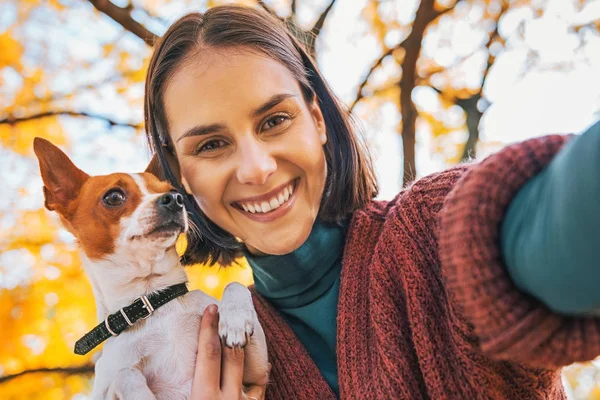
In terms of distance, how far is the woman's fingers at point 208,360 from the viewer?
130cm

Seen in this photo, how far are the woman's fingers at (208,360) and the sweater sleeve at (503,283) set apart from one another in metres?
0.88

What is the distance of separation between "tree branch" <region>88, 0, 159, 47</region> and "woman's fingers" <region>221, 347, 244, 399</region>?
2.44m

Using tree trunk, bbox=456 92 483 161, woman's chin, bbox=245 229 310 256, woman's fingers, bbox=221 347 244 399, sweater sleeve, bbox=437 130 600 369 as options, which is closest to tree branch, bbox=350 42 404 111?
tree trunk, bbox=456 92 483 161

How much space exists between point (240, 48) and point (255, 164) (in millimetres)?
409

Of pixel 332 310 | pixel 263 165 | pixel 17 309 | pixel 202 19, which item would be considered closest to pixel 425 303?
pixel 332 310

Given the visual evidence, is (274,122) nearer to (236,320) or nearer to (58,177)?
(236,320)

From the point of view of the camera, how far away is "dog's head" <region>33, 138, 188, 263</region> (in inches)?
60.4

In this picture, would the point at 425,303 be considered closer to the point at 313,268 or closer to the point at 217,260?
the point at 313,268

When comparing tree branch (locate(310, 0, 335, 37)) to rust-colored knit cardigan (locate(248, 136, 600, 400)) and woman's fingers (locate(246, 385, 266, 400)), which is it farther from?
woman's fingers (locate(246, 385, 266, 400))

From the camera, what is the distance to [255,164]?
4.30ft

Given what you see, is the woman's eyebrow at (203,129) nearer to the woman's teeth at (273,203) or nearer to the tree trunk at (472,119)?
the woman's teeth at (273,203)

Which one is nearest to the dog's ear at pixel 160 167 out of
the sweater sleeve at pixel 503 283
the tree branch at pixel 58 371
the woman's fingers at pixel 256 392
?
the woman's fingers at pixel 256 392

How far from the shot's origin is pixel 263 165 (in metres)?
1.32

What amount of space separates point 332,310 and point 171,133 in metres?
0.81
